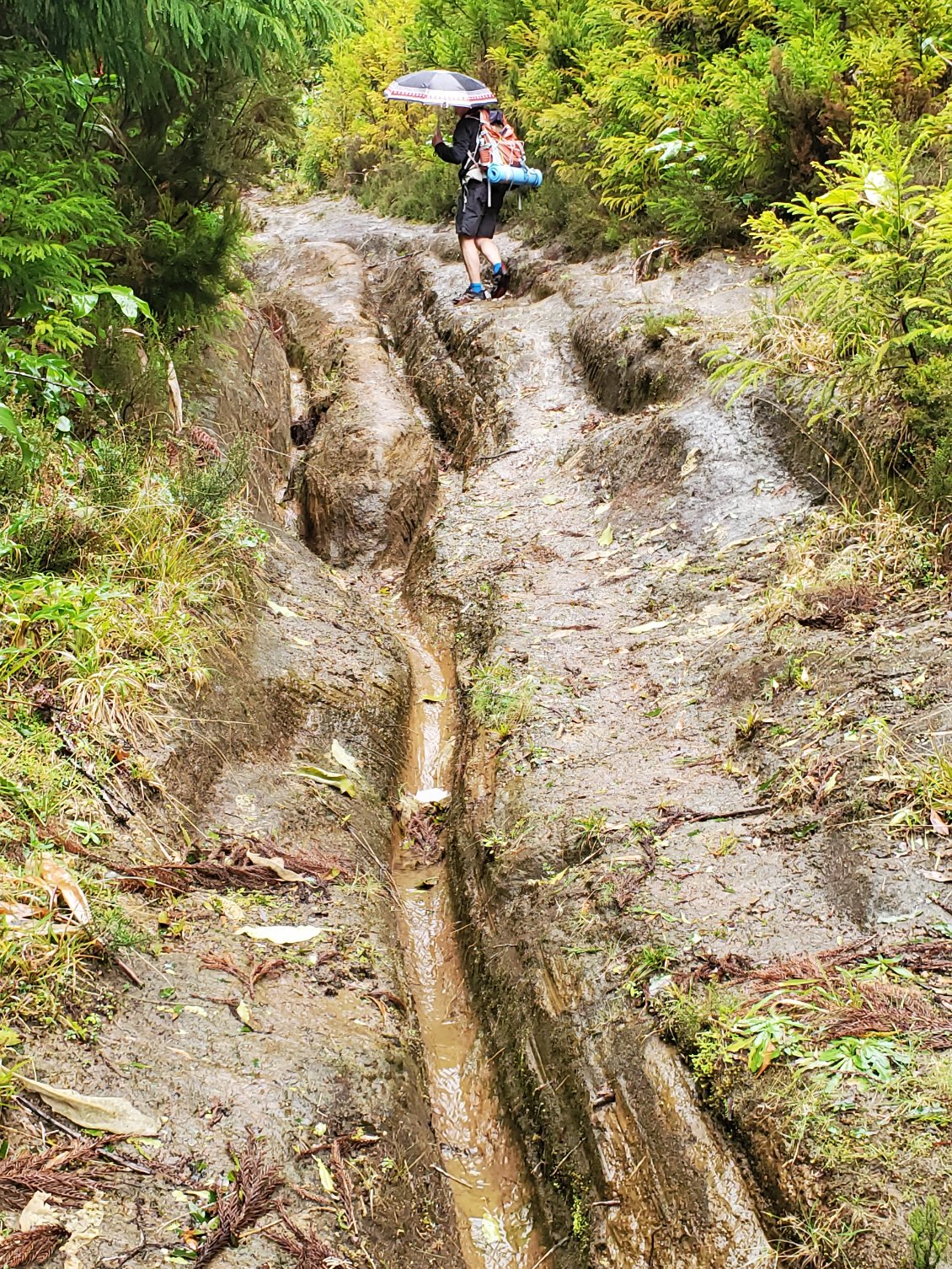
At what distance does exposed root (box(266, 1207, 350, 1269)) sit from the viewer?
234 cm

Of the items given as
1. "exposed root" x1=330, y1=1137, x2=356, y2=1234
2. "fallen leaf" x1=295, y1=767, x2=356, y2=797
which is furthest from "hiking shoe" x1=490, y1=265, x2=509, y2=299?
"exposed root" x1=330, y1=1137, x2=356, y2=1234

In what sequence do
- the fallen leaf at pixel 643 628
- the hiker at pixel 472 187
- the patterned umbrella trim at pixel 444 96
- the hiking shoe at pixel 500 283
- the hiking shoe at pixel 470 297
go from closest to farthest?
the fallen leaf at pixel 643 628
the patterned umbrella trim at pixel 444 96
the hiker at pixel 472 187
the hiking shoe at pixel 500 283
the hiking shoe at pixel 470 297

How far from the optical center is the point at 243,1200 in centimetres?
239

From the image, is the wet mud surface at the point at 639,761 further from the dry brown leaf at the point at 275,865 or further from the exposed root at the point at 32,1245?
the exposed root at the point at 32,1245

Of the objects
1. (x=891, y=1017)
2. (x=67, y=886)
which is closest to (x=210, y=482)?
(x=67, y=886)

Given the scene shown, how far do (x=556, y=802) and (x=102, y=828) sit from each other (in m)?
1.96

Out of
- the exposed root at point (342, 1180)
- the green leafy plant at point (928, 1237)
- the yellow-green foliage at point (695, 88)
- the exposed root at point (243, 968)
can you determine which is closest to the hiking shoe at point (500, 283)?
the yellow-green foliage at point (695, 88)

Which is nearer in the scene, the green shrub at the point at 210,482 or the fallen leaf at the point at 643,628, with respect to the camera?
the green shrub at the point at 210,482

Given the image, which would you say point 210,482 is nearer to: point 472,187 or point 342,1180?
point 342,1180

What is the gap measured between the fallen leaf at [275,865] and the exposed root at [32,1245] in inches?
65.2

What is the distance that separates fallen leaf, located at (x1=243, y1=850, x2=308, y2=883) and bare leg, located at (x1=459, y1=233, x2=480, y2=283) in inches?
310

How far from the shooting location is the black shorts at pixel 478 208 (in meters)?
9.10

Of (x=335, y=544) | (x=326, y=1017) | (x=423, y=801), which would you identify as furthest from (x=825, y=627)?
(x=335, y=544)

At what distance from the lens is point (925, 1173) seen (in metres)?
2.25
